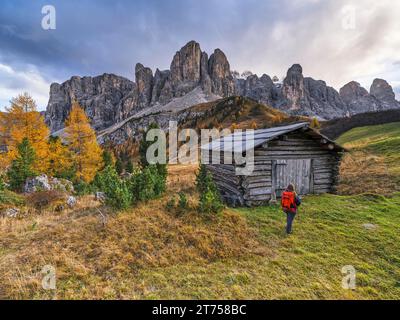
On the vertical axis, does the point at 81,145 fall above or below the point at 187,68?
below

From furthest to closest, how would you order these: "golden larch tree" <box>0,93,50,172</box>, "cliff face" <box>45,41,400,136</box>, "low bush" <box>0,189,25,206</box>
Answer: "cliff face" <box>45,41,400,136</box>
"golden larch tree" <box>0,93,50,172</box>
"low bush" <box>0,189,25,206</box>

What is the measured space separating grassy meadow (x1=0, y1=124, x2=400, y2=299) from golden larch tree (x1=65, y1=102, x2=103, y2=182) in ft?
37.4

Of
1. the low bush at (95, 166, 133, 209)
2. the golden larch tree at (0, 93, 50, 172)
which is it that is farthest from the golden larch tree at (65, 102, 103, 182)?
the low bush at (95, 166, 133, 209)

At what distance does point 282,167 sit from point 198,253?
775 centimetres

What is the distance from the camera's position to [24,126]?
18797 millimetres

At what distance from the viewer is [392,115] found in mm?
44281

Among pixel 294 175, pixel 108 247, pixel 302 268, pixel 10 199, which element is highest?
→ pixel 294 175

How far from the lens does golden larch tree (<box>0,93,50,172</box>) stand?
18312mm

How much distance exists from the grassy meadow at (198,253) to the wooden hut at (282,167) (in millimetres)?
1574

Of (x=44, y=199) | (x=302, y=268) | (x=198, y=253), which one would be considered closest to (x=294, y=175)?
(x=302, y=268)

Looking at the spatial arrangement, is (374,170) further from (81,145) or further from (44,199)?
(81,145)

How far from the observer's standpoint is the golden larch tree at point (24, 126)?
60.1 ft

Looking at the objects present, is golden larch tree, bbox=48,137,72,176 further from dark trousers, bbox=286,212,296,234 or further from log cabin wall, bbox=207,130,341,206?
dark trousers, bbox=286,212,296,234

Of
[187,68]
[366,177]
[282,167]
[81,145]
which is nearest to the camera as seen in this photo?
[282,167]
